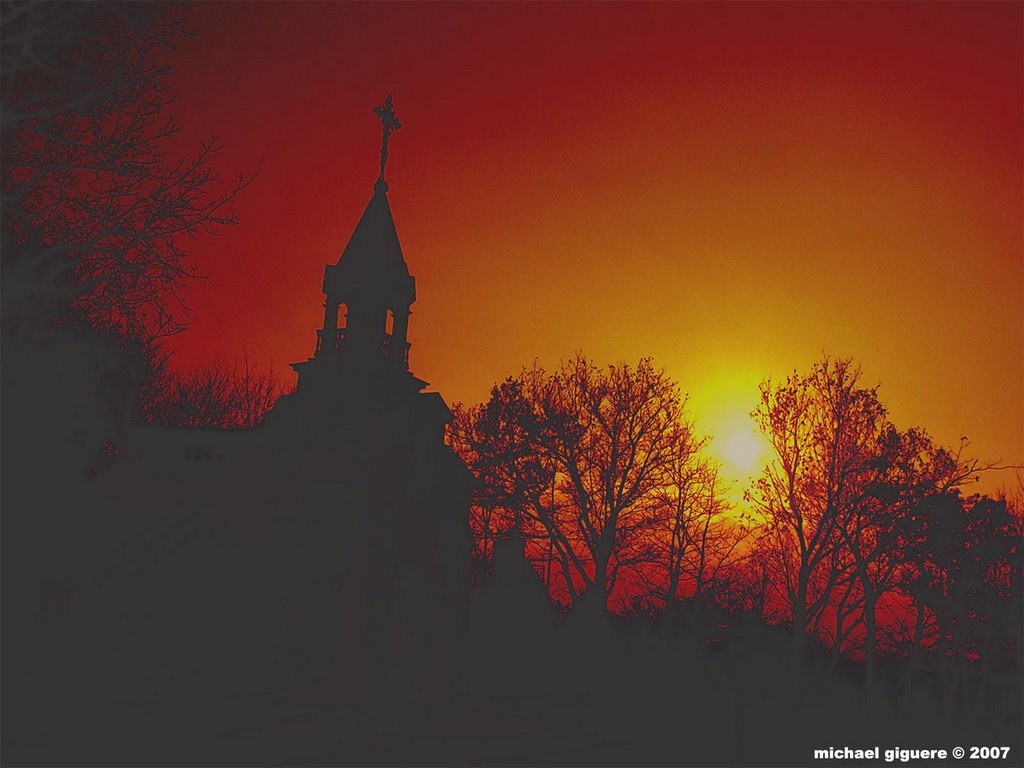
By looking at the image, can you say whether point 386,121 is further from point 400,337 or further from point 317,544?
point 317,544

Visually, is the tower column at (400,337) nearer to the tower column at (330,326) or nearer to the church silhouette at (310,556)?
the church silhouette at (310,556)

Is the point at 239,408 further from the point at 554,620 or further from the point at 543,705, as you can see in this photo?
the point at 543,705

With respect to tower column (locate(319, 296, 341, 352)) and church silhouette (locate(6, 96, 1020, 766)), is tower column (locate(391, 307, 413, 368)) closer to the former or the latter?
church silhouette (locate(6, 96, 1020, 766))

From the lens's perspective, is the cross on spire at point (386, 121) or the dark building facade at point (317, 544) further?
the cross on spire at point (386, 121)

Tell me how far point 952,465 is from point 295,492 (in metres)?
20.1

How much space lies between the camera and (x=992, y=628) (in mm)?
32375

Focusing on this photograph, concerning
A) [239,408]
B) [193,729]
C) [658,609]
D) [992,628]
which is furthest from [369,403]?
[239,408]

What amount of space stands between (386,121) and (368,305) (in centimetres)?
671

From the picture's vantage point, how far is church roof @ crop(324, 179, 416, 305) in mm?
28203

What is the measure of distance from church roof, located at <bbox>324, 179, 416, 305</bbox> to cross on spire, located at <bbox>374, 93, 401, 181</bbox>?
2.37 metres

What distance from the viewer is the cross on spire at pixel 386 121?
30.5m

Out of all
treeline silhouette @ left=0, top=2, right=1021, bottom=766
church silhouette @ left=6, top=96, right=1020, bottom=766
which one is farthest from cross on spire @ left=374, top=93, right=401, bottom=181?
treeline silhouette @ left=0, top=2, right=1021, bottom=766

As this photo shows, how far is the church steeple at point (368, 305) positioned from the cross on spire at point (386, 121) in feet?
9.94

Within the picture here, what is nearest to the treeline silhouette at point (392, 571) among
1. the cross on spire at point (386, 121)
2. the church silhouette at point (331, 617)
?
the church silhouette at point (331, 617)
